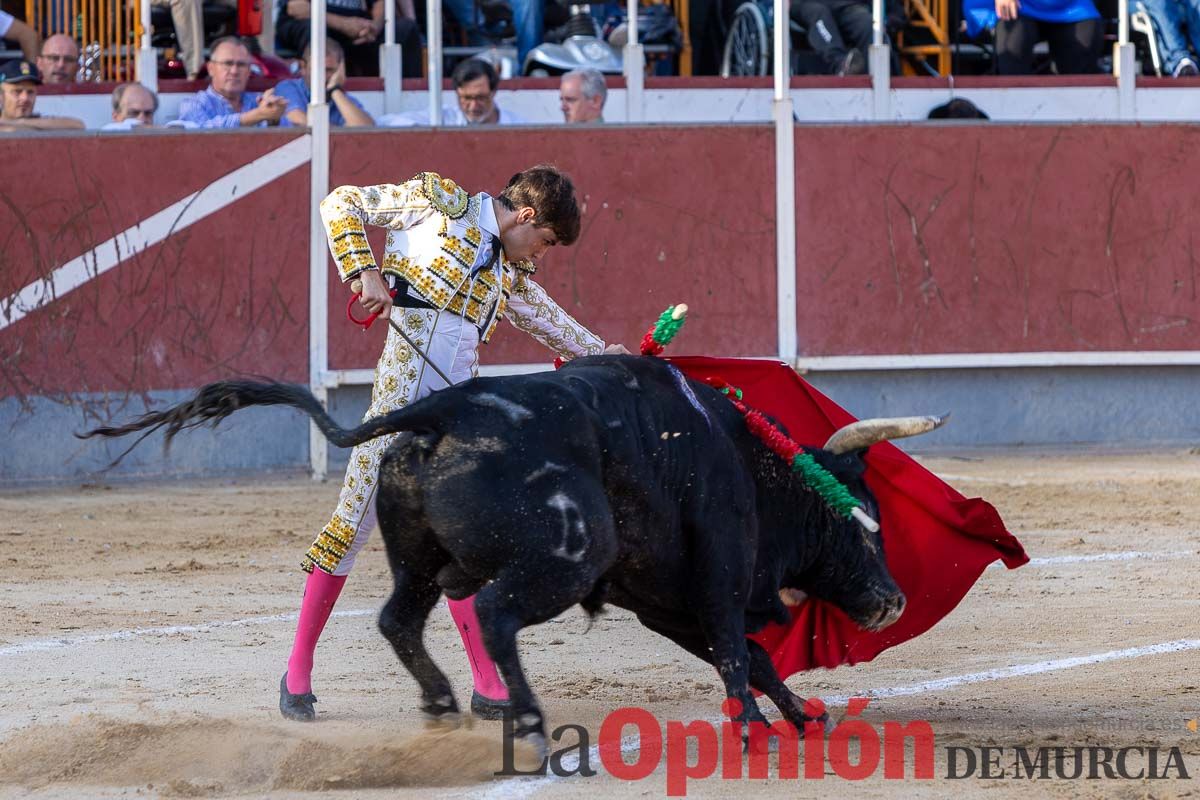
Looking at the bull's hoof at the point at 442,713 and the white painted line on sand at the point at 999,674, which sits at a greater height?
the bull's hoof at the point at 442,713

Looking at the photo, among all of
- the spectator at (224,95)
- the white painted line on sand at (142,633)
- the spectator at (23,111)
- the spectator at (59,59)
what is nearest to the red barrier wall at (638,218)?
the spectator at (224,95)

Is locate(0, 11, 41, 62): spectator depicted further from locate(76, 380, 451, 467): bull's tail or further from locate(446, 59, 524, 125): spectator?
locate(76, 380, 451, 467): bull's tail

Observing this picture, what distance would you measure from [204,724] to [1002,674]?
6.76 ft

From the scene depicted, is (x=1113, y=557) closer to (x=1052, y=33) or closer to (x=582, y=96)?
(x=582, y=96)

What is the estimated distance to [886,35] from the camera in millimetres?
10156

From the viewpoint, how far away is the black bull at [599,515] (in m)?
3.40

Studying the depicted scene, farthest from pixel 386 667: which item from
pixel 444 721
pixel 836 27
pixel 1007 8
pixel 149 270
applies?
pixel 1007 8

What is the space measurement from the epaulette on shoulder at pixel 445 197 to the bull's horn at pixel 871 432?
103 cm

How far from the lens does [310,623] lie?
4.07 m

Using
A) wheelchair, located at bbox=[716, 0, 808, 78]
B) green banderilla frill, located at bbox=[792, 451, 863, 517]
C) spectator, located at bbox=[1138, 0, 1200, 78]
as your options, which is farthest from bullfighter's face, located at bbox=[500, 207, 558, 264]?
A: spectator, located at bbox=[1138, 0, 1200, 78]

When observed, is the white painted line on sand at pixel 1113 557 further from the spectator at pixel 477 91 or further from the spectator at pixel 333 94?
the spectator at pixel 333 94

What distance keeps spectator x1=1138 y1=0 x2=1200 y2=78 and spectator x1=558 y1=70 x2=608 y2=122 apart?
4025 mm

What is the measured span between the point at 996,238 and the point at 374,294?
231 inches

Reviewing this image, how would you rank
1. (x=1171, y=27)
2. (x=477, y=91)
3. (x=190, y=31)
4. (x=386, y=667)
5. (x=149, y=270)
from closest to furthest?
(x=386, y=667) < (x=149, y=270) < (x=477, y=91) < (x=190, y=31) < (x=1171, y=27)
